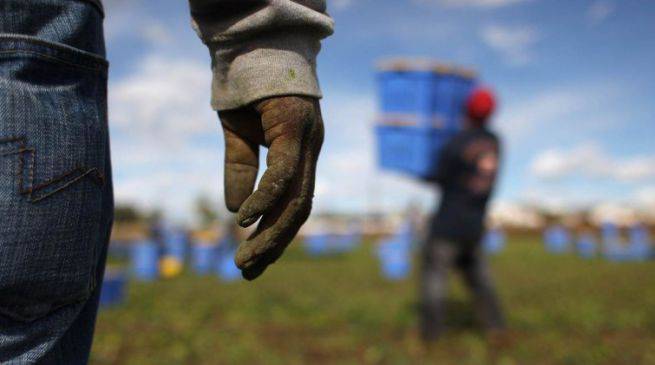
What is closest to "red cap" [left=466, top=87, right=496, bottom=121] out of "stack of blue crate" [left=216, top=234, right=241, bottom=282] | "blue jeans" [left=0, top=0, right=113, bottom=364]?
"blue jeans" [left=0, top=0, right=113, bottom=364]

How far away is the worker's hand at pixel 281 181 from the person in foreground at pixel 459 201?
9.42ft

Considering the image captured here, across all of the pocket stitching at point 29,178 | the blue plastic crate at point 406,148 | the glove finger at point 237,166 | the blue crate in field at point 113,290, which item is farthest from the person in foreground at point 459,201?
the blue crate in field at point 113,290

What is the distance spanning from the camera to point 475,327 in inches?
171

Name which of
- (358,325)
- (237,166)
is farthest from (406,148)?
(237,166)

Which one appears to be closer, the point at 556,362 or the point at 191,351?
the point at 556,362

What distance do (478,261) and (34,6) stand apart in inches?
142

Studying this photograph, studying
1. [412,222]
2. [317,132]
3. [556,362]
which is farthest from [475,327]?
[412,222]

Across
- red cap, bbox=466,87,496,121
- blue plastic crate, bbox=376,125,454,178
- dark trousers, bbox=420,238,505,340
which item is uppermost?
red cap, bbox=466,87,496,121

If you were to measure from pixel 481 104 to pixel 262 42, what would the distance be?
3009mm

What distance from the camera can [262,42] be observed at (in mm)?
1026

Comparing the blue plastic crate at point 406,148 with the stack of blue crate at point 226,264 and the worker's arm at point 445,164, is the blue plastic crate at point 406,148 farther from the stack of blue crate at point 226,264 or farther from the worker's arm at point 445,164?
the stack of blue crate at point 226,264

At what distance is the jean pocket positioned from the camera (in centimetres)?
86

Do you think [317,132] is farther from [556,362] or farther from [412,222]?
[412,222]

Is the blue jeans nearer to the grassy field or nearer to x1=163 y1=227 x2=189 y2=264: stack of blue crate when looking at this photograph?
the grassy field
